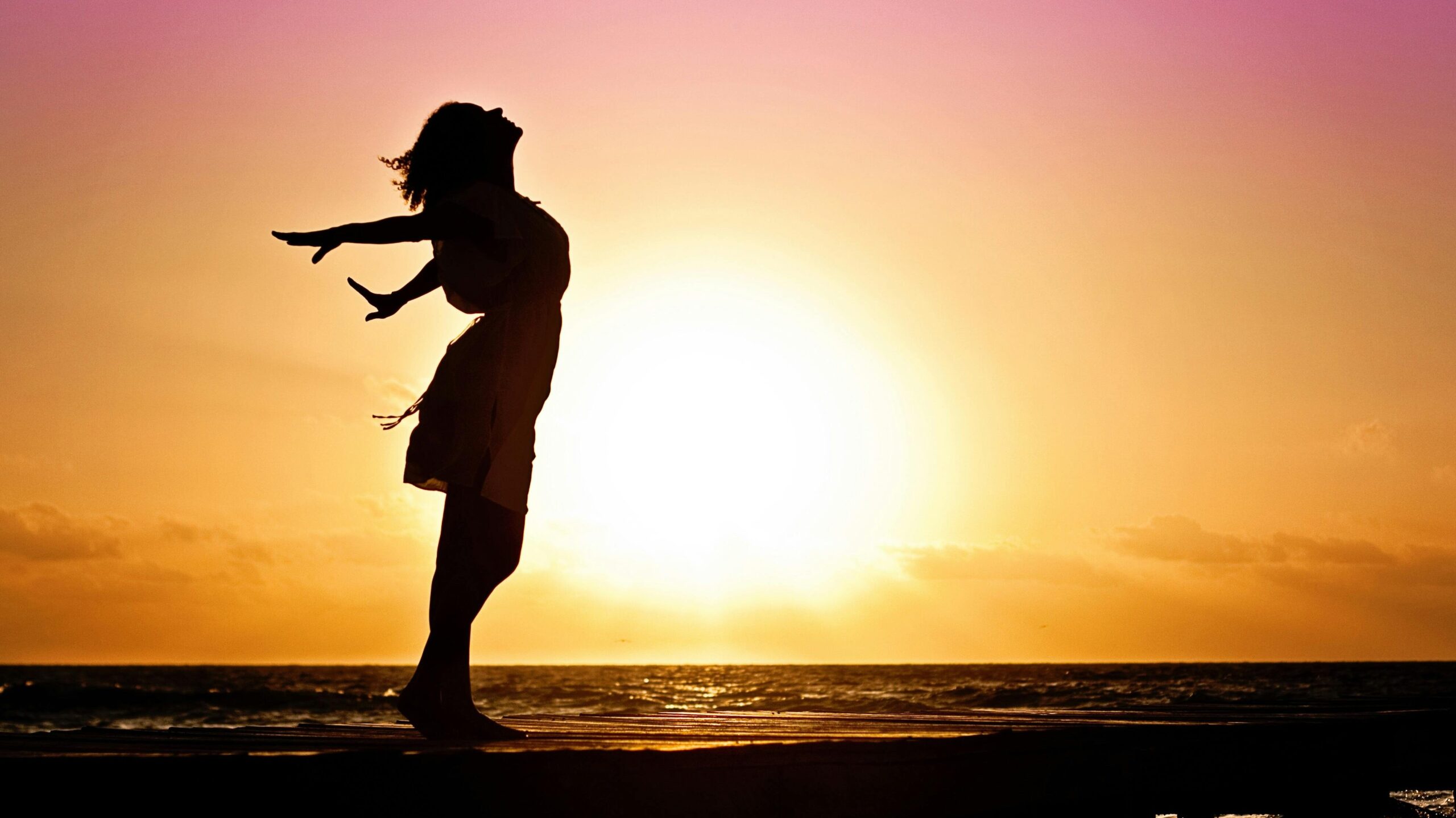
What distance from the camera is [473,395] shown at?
4.08 m

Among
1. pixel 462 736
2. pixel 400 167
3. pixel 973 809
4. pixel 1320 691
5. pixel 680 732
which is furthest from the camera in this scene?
pixel 1320 691

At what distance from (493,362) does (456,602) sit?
0.78 metres

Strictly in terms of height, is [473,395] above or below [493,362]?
below

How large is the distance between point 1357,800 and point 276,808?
728 cm

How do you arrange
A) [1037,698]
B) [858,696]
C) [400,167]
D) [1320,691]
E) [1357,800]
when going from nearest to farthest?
[400,167] → [1357,800] → [1037,698] → [858,696] → [1320,691]

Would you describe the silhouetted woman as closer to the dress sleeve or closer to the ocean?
the dress sleeve

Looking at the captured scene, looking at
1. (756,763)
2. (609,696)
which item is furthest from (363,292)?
(609,696)

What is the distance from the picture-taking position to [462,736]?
386 centimetres

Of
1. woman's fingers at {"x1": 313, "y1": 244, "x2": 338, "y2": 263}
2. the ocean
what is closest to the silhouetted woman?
woman's fingers at {"x1": 313, "y1": 244, "x2": 338, "y2": 263}

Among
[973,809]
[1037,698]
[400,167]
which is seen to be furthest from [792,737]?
[1037,698]

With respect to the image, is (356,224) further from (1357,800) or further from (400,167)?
(1357,800)

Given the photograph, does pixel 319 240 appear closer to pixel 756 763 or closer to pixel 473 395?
pixel 473 395

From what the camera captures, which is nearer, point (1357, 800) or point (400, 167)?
point (400, 167)

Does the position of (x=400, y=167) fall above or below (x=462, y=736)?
above
